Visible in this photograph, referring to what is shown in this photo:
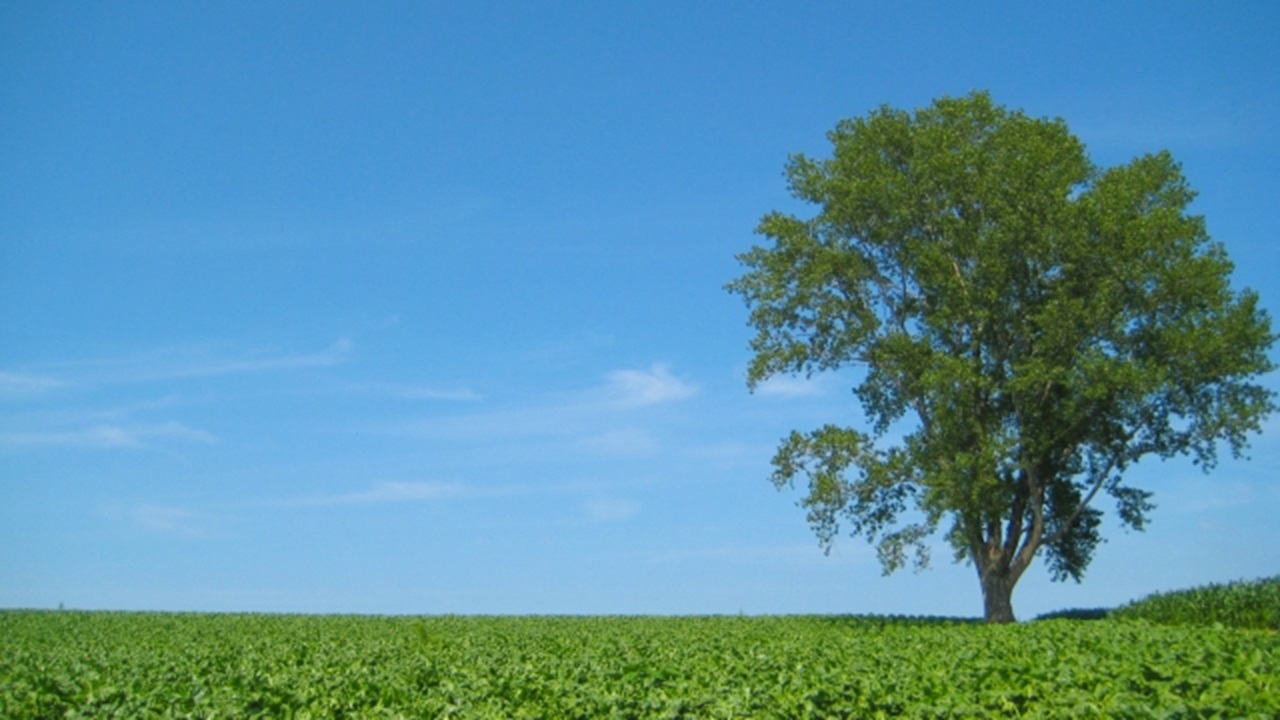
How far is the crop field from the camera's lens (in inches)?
495

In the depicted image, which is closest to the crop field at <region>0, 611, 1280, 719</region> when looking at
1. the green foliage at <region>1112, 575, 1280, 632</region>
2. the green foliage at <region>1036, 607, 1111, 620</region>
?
the green foliage at <region>1112, 575, 1280, 632</region>

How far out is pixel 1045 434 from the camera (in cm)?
3675

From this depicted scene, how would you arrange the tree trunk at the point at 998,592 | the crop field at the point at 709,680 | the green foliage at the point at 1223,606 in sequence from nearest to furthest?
the crop field at the point at 709,680 < the green foliage at the point at 1223,606 < the tree trunk at the point at 998,592

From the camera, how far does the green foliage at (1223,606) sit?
33.7 metres

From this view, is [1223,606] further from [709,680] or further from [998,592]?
[709,680]

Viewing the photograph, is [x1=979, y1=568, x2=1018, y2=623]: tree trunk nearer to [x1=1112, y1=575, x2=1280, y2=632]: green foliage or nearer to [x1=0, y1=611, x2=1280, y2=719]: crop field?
[x1=1112, y1=575, x2=1280, y2=632]: green foliage

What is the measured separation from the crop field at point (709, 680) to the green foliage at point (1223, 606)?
353 inches

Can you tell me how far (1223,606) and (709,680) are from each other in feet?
87.9

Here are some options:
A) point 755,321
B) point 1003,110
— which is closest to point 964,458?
point 755,321

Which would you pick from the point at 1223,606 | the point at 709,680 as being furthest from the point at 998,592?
the point at 709,680

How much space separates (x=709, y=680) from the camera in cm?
1489

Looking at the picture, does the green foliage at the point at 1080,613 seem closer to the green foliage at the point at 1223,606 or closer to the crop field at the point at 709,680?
the green foliage at the point at 1223,606

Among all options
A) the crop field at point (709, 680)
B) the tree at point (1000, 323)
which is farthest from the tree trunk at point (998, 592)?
the crop field at point (709, 680)

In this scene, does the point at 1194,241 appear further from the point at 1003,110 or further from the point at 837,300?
the point at 837,300
